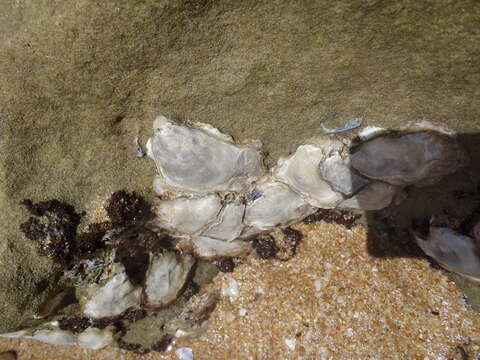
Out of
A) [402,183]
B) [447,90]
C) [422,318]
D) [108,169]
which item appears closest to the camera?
[447,90]

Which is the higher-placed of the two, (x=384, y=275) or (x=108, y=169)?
(x=108, y=169)

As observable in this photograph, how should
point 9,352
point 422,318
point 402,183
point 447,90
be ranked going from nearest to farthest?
point 447,90, point 402,183, point 422,318, point 9,352

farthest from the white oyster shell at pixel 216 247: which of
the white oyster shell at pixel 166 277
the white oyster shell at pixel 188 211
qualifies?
the white oyster shell at pixel 188 211

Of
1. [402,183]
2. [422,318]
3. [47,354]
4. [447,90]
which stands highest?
[447,90]

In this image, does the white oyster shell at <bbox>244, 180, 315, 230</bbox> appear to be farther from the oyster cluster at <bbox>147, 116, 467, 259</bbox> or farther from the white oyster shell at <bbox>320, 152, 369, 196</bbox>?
the white oyster shell at <bbox>320, 152, 369, 196</bbox>

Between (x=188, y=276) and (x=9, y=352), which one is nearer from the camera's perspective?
(x=188, y=276)

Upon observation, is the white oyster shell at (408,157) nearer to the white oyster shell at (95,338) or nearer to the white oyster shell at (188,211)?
the white oyster shell at (188,211)

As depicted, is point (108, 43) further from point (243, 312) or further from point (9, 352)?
point (9, 352)

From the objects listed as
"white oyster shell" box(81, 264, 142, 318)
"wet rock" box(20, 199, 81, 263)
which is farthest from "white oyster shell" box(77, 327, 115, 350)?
"wet rock" box(20, 199, 81, 263)

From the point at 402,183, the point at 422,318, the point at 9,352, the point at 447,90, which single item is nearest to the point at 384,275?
the point at 422,318
